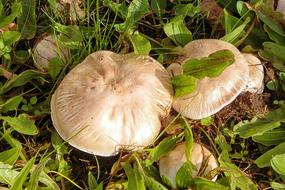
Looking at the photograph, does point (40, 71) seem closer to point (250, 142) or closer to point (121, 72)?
point (121, 72)

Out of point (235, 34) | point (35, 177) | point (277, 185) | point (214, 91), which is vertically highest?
point (235, 34)

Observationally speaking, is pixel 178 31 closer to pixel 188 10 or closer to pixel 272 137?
pixel 188 10

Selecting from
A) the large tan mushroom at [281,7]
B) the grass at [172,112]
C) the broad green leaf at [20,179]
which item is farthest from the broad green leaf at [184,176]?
the large tan mushroom at [281,7]

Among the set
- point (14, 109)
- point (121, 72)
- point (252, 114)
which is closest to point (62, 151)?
point (14, 109)

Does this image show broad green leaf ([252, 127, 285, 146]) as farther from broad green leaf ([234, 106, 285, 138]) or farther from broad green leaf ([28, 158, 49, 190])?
broad green leaf ([28, 158, 49, 190])

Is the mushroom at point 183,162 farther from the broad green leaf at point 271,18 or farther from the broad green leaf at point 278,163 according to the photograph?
the broad green leaf at point 271,18

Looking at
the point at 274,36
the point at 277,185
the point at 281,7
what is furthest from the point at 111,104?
the point at 281,7
